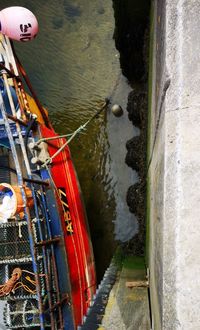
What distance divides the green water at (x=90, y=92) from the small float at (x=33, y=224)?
132 centimetres

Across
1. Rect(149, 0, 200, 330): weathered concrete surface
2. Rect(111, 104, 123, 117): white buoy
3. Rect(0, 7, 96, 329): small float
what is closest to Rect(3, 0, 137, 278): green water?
Rect(111, 104, 123, 117): white buoy

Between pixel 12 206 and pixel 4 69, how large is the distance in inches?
55.8

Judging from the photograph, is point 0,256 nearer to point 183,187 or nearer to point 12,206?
point 12,206

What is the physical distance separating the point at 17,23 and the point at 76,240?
246 centimetres

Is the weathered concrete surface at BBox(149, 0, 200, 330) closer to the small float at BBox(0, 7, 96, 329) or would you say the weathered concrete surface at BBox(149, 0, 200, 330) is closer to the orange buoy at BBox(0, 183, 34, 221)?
the small float at BBox(0, 7, 96, 329)

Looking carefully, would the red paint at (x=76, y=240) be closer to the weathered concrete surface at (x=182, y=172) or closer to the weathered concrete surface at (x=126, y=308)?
the weathered concrete surface at (x=126, y=308)

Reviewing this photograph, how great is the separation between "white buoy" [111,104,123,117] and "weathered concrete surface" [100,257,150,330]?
8.66 ft

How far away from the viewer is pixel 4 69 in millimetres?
3918

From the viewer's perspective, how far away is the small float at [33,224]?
3.89m

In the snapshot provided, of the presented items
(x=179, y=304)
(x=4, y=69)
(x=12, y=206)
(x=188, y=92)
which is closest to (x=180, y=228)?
(x=179, y=304)

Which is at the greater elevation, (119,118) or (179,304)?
(119,118)

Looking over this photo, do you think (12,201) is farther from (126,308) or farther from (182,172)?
(182,172)

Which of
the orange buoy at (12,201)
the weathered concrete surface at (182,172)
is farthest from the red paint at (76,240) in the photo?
the weathered concrete surface at (182,172)

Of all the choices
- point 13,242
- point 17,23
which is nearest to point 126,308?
point 13,242
